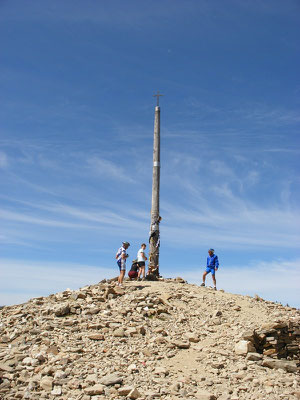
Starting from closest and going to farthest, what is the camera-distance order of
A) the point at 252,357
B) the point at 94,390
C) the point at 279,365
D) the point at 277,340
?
the point at 94,390, the point at 279,365, the point at 252,357, the point at 277,340

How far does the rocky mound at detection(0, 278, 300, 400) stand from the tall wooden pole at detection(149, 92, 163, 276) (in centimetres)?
332

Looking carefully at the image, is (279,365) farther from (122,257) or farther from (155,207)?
(155,207)

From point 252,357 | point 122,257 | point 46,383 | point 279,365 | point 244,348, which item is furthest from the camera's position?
point 122,257

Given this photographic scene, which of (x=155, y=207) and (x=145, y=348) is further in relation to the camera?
(x=155, y=207)

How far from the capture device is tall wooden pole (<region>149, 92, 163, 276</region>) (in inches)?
767

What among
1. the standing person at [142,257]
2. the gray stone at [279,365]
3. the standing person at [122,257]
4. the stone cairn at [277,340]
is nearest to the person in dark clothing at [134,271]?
the standing person at [142,257]

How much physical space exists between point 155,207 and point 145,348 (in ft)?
31.6

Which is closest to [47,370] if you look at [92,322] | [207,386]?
[92,322]

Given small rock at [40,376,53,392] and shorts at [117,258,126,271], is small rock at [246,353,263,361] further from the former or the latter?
shorts at [117,258,126,271]

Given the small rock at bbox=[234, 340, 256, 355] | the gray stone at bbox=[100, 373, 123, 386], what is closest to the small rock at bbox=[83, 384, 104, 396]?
the gray stone at bbox=[100, 373, 123, 386]

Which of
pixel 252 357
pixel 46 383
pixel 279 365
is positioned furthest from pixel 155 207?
pixel 46 383

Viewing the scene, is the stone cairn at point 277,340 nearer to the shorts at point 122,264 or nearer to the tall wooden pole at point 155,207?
the shorts at point 122,264

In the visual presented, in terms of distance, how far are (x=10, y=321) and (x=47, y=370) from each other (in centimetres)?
463

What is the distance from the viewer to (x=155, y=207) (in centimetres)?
2006
